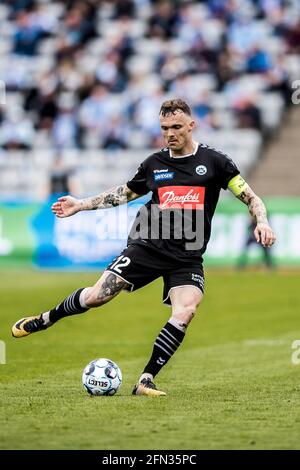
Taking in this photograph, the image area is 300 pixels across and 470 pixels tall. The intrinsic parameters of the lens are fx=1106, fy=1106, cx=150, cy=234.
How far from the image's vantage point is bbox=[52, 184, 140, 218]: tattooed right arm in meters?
10.1

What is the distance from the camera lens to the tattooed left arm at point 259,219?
359 inches

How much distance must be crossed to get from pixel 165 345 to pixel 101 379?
24.2 inches

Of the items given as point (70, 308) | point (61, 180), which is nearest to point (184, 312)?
point (70, 308)

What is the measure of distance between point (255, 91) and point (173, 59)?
102 inches

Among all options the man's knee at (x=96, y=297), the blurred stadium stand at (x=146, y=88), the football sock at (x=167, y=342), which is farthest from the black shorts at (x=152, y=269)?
the blurred stadium stand at (x=146, y=88)

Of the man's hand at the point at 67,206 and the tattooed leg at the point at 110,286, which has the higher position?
the man's hand at the point at 67,206

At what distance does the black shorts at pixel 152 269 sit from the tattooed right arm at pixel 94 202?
0.56 meters

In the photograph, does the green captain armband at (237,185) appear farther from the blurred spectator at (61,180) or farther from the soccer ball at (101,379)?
the blurred spectator at (61,180)

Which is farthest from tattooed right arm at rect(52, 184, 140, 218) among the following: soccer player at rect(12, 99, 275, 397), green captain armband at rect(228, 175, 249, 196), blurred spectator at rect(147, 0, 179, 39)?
blurred spectator at rect(147, 0, 179, 39)

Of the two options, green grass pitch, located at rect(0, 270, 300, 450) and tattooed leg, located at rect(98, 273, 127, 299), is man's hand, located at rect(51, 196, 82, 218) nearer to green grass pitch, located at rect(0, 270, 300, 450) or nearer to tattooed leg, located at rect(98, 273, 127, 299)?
tattooed leg, located at rect(98, 273, 127, 299)

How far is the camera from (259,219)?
943 cm

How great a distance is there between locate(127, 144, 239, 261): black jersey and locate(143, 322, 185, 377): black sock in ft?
2.16

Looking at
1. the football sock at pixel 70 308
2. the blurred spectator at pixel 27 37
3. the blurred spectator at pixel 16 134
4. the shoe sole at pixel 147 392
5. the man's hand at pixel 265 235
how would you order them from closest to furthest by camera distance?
the man's hand at pixel 265 235
the shoe sole at pixel 147 392
the football sock at pixel 70 308
the blurred spectator at pixel 16 134
the blurred spectator at pixel 27 37
